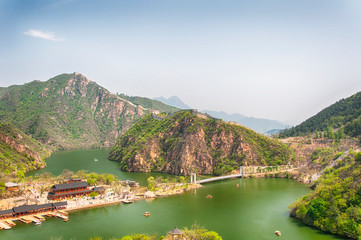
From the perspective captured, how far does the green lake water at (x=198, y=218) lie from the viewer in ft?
146

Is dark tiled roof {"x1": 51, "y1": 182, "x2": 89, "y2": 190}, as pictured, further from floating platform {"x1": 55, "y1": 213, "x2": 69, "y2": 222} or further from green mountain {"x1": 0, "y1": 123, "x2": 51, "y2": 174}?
green mountain {"x1": 0, "y1": 123, "x2": 51, "y2": 174}

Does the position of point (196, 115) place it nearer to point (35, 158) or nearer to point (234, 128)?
point (234, 128)

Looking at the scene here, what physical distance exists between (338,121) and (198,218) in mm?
94177

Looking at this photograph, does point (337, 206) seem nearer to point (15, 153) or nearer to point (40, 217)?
point (40, 217)

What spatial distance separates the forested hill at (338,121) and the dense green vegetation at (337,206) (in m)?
58.7

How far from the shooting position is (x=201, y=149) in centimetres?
10331

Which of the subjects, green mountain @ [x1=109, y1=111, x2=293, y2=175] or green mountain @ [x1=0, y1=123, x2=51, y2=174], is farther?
green mountain @ [x1=109, y1=111, x2=293, y2=175]

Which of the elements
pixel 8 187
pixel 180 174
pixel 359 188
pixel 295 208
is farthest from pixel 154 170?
pixel 359 188

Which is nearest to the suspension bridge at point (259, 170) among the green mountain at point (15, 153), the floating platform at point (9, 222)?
the floating platform at point (9, 222)

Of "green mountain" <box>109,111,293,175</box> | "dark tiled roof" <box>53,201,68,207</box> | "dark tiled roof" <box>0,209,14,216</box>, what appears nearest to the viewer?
"dark tiled roof" <box>0,209,14,216</box>

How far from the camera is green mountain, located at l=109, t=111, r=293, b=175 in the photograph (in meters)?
99.4

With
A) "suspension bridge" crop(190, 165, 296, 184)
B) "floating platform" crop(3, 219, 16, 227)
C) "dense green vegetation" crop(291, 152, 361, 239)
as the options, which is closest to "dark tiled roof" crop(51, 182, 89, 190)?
"floating platform" crop(3, 219, 16, 227)

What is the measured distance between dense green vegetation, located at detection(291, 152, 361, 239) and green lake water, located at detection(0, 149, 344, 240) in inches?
67.5

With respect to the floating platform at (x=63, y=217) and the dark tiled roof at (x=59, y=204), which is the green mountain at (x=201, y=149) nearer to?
the dark tiled roof at (x=59, y=204)
